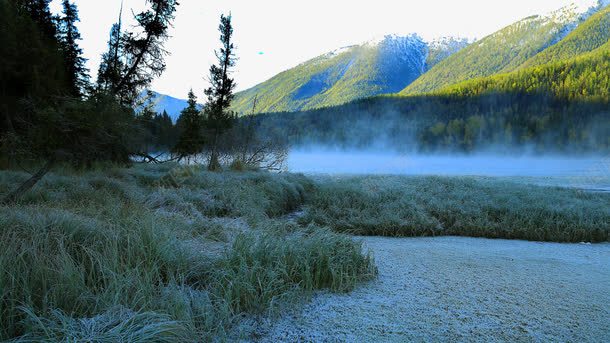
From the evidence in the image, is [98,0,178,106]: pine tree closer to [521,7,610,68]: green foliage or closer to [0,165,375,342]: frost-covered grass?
[0,165,375,342]: frost-covered grass

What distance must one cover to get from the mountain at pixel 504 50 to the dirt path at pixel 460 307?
118213mm

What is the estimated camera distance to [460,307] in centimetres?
269

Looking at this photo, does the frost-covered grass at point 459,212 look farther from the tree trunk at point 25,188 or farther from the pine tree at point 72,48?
the pine tree at point 72,48

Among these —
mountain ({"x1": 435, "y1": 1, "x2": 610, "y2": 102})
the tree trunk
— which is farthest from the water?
the tree trunk

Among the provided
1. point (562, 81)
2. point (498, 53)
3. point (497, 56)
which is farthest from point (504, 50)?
point (562, 81)

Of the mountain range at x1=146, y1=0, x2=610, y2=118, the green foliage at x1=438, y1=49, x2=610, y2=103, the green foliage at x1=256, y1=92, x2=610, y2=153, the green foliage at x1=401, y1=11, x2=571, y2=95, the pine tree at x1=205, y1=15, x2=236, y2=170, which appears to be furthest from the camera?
the green foliage at x1=401, y1=11, x2=571, y2=95

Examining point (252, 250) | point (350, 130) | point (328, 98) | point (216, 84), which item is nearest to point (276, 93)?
point (328, 98)

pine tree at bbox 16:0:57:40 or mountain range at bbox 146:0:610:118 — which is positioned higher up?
mountain range at bbox 146:0:610:118

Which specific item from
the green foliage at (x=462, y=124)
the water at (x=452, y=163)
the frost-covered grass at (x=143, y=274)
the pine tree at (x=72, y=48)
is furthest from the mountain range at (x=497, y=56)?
the frost-covered grass at (x=143, y=274)

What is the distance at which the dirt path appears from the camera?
7.43ft

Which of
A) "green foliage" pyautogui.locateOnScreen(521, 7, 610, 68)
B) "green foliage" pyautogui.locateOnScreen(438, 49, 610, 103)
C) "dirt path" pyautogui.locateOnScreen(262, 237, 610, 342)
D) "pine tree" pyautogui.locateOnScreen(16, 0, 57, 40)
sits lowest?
"dirt path" pyautogui.locateOnScreen(262, 237, 610, 342)

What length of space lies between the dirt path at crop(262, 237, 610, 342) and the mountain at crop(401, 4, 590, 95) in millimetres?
118213

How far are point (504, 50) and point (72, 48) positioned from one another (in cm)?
16191

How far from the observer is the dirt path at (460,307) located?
89.2 inches
